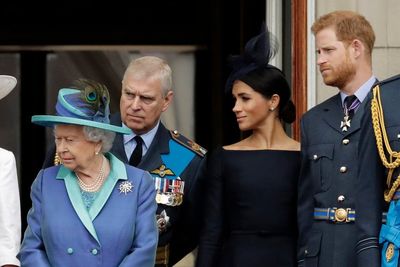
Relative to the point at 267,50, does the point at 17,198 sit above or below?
below

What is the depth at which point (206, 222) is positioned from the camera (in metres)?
6.55

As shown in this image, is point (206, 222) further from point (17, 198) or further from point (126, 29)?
point (126, 29)

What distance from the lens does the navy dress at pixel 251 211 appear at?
6.48m

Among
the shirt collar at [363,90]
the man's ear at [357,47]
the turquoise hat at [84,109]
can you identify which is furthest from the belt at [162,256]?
the man's ear at [357,47]

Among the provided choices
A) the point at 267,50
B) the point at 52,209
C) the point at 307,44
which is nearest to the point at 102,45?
the point at 307,44

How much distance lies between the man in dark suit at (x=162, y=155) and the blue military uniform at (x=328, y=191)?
21.0 inches

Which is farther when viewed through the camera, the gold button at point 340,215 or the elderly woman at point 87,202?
the gold button at point 340,215

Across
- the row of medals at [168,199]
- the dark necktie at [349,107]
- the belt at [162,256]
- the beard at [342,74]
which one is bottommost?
the belt at [162,256]

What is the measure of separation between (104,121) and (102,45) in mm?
5306

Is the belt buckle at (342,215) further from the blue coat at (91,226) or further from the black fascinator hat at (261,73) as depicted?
the blue coat at (91,226)

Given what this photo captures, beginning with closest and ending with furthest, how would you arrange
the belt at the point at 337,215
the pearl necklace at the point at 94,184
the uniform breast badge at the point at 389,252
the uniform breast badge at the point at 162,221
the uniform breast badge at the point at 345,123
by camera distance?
1. the uniform breast badge at the point at 389,252
2. the pearl necklace at the point at 94,184
3. the belt at the point at 337,215
4. the uniform breast badge at the point at 345,123
5. the uniform breast badge at the point at 162,221

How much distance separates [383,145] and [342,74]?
3.16 feet

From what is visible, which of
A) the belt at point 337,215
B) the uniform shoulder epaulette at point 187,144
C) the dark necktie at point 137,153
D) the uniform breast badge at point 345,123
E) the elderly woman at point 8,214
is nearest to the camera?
the elderly woman at point 8,214

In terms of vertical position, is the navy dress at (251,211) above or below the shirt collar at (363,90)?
below
